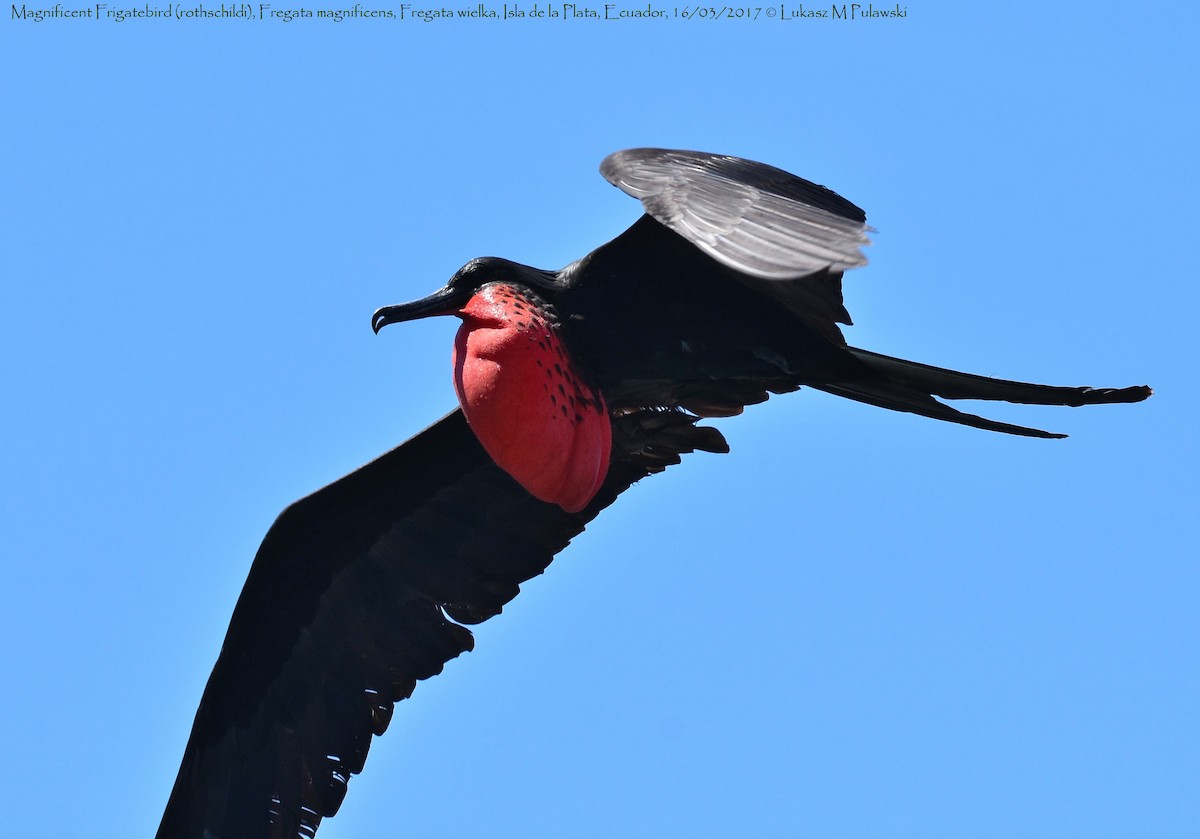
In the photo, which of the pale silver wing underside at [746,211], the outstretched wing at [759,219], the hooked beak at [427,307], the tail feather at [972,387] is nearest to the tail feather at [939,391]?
the tail feather at [972,387]

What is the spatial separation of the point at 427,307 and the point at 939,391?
1.83 metres

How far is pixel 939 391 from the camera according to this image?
7535 mm

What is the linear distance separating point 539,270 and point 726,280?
67cm

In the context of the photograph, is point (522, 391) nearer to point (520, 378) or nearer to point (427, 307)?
point (520, 378)

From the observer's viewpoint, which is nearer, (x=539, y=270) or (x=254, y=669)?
(x=539, y=270)

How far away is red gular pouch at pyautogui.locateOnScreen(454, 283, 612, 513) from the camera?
7.27m

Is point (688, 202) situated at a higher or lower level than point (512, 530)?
higher

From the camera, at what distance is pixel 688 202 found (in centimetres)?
627

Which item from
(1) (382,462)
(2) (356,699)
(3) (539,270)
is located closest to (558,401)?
(3) (539,270)

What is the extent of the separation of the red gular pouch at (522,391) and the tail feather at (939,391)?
3.00ft

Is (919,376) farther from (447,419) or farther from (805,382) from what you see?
(447,419)

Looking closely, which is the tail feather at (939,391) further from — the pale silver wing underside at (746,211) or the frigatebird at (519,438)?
the pale silver wing underside at (746,211)

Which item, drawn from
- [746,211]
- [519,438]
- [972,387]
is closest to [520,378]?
[519,438]

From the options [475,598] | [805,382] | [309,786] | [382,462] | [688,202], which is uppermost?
[688,202]
